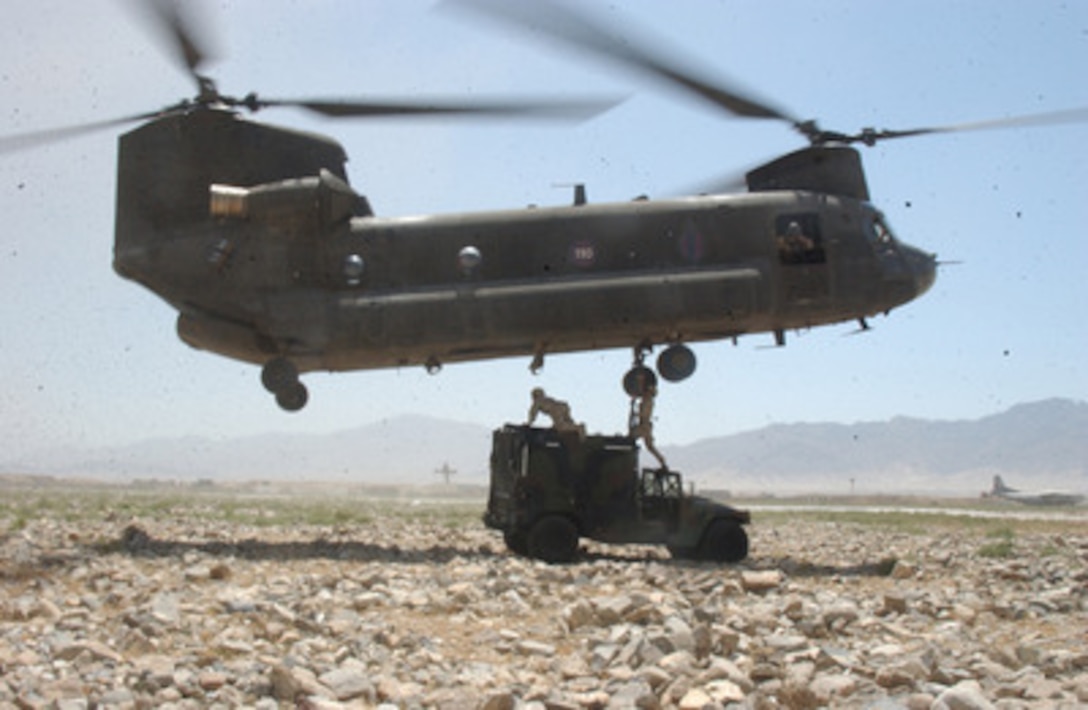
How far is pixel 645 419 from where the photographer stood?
49.1 ft

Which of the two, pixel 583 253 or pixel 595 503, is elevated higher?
pixel 583 253

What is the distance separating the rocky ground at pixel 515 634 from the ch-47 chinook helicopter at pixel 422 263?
3.34 m

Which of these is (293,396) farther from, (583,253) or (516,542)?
(583,253)

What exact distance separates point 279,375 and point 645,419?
5.25 m

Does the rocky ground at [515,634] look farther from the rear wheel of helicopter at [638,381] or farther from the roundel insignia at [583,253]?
the roundel insignia at [583,253]

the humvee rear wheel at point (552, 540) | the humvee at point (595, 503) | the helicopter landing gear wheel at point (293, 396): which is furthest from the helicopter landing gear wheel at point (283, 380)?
the humvee rear wheel at point (552, 540)

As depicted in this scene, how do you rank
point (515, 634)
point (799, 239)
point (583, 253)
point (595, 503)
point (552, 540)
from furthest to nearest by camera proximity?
point (799, 239), point (583, 253), point (595, 503), point (552, 540), point (515, 634)

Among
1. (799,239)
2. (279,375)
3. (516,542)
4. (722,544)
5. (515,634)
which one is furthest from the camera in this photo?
(799,239)

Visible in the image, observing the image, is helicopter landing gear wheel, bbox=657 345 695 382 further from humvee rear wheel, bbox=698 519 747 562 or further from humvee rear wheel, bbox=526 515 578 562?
humvee rear wheel, bbox=526 515 578 562

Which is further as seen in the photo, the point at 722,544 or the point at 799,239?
the point at 799,239

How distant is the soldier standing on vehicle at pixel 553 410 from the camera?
14148 mm

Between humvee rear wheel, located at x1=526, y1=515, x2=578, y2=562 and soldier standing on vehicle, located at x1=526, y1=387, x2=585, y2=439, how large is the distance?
1336mm

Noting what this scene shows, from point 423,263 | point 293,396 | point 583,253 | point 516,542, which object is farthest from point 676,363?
point 293,396

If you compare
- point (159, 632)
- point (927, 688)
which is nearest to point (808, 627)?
point (927, 688)
